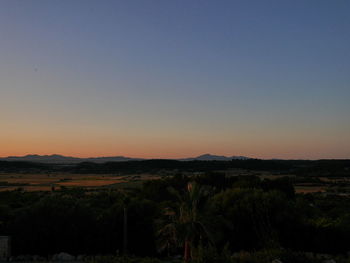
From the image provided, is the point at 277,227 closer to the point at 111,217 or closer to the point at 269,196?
the point at 269,196

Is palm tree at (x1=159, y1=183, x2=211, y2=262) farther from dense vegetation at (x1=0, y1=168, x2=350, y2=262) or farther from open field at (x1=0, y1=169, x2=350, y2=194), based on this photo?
open field at (x1=0, y1=169, x2=350, y2=194)

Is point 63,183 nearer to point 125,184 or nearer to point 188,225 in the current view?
point 125,184

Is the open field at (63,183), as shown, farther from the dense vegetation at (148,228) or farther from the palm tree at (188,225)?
the palm tree at (188,225)

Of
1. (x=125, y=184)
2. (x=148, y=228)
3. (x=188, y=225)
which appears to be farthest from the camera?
(x=125, y=184)

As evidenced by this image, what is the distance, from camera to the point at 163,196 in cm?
4488

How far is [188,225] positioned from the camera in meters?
19.0

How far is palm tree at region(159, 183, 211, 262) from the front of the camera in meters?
18.8

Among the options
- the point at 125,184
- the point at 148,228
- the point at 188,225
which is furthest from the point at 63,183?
the point at 188,225

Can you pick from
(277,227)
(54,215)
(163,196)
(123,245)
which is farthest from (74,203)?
(163,196)

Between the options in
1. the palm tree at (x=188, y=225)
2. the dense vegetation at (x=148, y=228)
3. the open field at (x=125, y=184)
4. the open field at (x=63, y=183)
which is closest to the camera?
the palm tree at (x=188, y=225)

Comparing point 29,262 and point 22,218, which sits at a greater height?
point 22,218

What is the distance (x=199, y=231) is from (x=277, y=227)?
791 cm

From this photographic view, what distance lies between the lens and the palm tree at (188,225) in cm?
1884

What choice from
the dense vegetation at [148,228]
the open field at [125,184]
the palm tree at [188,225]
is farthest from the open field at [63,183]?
the palm tree at [188,225]
